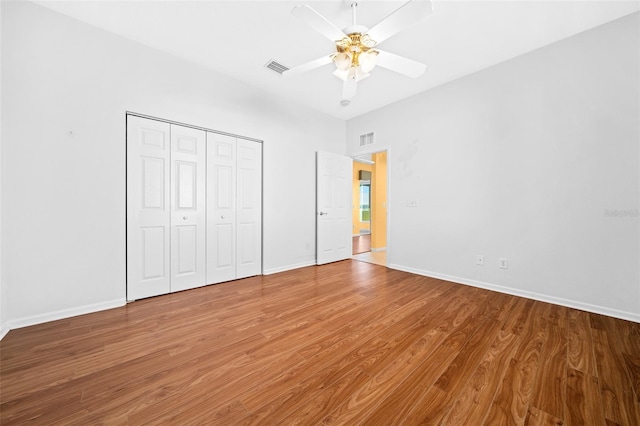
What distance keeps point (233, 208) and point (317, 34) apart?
96.4 inches

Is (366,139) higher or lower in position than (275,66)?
lower

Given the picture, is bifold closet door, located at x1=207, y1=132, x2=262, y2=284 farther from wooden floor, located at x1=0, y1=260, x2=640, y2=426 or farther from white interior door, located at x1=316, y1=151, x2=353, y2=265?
white interior door, located at x1=316, y1=151, x2=353, y2=265

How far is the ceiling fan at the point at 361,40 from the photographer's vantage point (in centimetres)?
171

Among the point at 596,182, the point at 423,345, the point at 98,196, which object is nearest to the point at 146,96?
the point at 98,196

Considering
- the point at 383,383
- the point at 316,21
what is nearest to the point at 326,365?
the point at 383,383

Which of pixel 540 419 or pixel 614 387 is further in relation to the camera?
pixel 614 387

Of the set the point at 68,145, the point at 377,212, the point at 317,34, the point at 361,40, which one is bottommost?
the point at 377,212

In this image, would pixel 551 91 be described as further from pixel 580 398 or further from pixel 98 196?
pixel 98 196

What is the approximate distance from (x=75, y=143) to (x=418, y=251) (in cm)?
456

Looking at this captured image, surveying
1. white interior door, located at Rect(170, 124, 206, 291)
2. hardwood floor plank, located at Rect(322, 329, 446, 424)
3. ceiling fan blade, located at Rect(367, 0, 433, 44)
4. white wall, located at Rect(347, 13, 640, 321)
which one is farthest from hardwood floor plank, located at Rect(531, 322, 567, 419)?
white interior door, located at Rect(170, 124, 206, 291)

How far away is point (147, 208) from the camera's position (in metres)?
2.81

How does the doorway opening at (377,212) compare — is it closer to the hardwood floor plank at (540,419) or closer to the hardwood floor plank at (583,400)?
the hardwood floor plank at (583,400)

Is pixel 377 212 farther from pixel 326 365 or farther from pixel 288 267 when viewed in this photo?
pixel 326 365

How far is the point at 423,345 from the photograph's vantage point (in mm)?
1861
